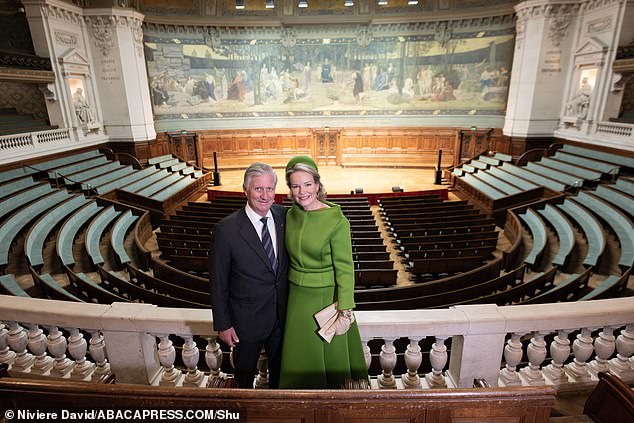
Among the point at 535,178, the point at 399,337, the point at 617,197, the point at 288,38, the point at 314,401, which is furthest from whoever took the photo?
the point at 288,38

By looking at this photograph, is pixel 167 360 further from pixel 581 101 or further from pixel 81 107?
pixel 581 101

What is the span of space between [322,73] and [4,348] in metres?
18.6

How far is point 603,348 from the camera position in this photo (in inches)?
95.7

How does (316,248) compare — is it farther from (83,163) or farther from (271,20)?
(271,20)

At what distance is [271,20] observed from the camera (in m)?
17.8

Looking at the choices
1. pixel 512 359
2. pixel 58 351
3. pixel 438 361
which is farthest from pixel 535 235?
pixel 58 351

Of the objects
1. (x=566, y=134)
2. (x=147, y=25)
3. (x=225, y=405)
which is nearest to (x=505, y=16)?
(x=566, y=134)

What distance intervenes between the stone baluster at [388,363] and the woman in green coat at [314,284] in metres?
0.26

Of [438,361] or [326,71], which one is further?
[326,71]

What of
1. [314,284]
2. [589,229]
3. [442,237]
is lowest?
[442,237]

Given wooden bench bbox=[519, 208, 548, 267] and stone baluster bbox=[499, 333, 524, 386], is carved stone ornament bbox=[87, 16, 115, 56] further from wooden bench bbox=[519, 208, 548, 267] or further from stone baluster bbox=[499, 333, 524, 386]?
stone baluster bbox=[499, 333, 524, 386]

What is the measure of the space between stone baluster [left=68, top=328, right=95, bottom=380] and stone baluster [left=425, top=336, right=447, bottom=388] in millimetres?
2467

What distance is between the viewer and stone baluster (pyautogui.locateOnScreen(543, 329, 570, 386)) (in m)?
2.40

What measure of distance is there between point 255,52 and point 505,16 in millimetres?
12199
